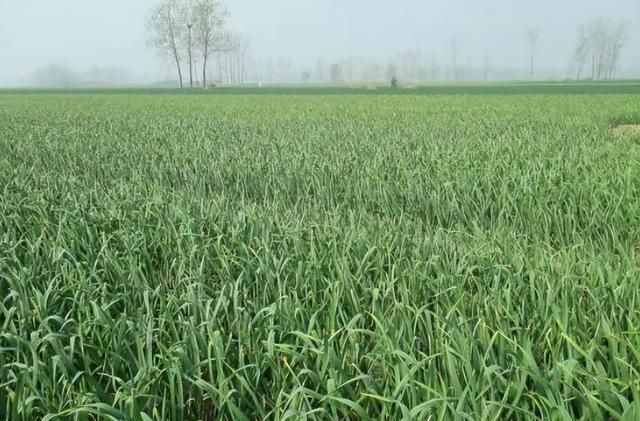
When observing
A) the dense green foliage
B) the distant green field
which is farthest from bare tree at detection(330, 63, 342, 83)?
the dense green foliage

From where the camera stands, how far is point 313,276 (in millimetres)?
2502

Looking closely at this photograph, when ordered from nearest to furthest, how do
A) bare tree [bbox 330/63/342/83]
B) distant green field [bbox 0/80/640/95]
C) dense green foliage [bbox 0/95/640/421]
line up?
1. dense green foliage [bbox 0/95/640/421]
2. distant green field [bbox 0/80/640/95]
3. bare tree [bbox 330/63/342/83]

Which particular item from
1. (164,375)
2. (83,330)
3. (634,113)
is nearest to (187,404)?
(164,375)

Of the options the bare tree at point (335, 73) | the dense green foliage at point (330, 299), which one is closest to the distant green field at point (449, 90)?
the dense green foliage at point (330, 299)

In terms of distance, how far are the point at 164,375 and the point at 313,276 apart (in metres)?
0.86

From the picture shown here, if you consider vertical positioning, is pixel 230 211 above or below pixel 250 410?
above

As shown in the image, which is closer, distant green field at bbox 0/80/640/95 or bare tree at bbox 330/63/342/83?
distant green field at bbox 0/80/640/95

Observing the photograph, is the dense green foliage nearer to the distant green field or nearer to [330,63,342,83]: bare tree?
the distant green field

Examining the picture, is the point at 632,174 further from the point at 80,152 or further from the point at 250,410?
the point at 80,152

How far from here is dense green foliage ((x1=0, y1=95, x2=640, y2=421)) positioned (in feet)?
5.42

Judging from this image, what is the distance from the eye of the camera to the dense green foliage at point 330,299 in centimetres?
165

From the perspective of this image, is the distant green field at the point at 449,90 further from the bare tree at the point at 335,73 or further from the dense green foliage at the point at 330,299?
the bare tree at the point at 335,73

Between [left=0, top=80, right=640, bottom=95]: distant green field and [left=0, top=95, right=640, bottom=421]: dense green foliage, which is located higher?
[left=0, top=80, right=640, bottom=95]: distant green field

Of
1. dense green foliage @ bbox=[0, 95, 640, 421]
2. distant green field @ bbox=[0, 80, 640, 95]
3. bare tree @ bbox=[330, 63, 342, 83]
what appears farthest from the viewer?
bare tree @ bbox=[330, 63, 342, 83]
